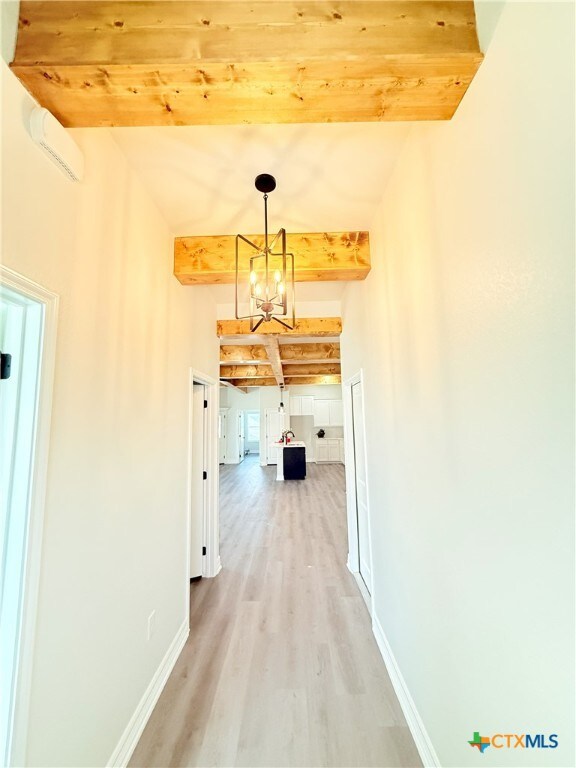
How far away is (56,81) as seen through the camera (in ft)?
3.52

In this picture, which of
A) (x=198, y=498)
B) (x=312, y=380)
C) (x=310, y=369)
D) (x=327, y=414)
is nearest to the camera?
(x=198, y=498)

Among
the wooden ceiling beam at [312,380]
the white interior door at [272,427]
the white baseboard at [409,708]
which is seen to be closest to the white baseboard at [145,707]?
the white baseboard at [409,708]

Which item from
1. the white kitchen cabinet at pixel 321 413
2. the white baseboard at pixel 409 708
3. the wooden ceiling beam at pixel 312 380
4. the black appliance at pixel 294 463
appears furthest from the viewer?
the white kitchen cabinet at pixel 321 413

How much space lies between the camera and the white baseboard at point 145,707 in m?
1.44

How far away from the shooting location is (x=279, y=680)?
6.46ft

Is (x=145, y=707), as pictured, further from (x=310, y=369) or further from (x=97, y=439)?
(x=310, y=369)

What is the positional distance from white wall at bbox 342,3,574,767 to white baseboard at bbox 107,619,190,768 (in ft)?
4.62

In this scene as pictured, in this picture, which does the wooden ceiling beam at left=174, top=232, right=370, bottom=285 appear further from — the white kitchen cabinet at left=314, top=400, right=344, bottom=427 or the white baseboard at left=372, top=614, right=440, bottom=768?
the white kitchen cabinet at left=314, top=400, right=344, bottom=427

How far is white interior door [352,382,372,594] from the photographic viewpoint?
9.83ft

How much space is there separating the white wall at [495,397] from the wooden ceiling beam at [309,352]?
3.95 m

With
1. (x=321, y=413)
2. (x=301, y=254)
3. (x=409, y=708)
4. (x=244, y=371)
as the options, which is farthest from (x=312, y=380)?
(x=409, y=708)

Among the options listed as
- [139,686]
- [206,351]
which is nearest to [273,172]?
[206,351]

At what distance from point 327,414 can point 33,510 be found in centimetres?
1030

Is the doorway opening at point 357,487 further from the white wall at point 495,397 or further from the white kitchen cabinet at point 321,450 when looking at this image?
the white kitchen cabinet at point 321,450
